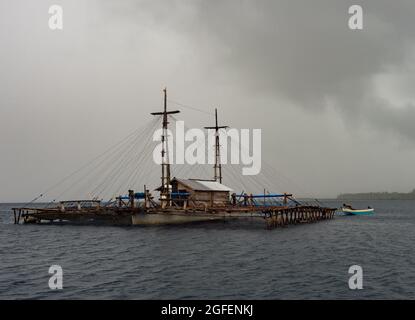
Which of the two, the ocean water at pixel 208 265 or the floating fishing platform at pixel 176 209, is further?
the floating fishing platform at pixel 176 209

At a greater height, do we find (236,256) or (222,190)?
(222,190)

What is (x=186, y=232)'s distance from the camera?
4691 centimetres

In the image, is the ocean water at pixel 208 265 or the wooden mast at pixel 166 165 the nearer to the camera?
the ocean water at pixel 208 265

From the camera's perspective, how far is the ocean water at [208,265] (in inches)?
806

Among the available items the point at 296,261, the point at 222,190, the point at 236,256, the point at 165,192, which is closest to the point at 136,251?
the point at 236,256

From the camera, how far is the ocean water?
20.5 m

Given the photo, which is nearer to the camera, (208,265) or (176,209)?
(208,265)

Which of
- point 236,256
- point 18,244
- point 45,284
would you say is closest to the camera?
point 45,284

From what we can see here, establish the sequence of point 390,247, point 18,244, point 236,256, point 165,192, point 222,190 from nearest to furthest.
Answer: point 236,256
point 390,247
point 18,244
point 165,192
point 222,190

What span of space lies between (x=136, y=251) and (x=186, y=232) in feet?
45.4

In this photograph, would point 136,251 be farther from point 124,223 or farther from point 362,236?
point 362,236

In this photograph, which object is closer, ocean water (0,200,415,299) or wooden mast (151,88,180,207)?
ocean water (0,200,415,299)

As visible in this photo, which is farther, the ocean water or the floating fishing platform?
the floating fishing platform

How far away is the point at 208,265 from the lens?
89.4ft
